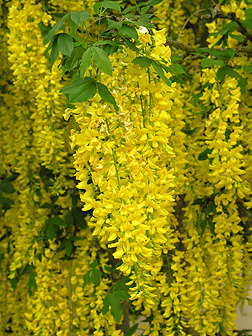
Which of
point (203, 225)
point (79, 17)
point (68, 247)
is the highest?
point (79, 17)

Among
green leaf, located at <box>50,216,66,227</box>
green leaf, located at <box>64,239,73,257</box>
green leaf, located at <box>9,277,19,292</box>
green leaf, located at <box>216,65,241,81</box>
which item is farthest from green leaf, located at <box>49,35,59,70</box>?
green leaf, located at <box>9,277,19,292</box>

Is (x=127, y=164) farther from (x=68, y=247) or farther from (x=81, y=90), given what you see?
(x=68, y=247)

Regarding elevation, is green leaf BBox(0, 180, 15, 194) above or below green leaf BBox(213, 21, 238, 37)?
below

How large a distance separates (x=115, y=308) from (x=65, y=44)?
1.05 metres

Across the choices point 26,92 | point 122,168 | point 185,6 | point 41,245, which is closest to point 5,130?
point 26,92

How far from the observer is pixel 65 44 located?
1.16 metres

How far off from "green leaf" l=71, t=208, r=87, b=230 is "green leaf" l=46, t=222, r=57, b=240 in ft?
0.35

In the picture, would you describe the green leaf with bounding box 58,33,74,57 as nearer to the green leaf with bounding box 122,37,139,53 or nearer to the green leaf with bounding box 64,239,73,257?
the green leaf with bounding box 122,37,139,53

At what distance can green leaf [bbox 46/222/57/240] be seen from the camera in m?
2.00

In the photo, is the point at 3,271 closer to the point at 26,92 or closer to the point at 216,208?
the point at 26,92

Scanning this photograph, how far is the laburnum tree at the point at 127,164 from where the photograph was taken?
1.11 meters

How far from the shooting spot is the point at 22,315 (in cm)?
242

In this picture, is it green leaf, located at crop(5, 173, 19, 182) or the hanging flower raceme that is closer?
the hanging flower raceme

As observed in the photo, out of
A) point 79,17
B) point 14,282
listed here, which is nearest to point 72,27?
point 79,17
